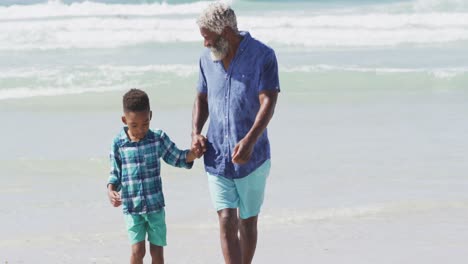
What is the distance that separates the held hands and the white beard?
1.49 ft

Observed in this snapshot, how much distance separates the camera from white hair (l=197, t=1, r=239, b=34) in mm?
4574

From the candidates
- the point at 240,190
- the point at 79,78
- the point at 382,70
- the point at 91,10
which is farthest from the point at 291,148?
the point at 91,10

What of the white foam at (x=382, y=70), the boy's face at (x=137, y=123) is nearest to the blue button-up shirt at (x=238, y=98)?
the boy's face at (x=137, y=123)

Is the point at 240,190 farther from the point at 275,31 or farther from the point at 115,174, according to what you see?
the point at 275,31

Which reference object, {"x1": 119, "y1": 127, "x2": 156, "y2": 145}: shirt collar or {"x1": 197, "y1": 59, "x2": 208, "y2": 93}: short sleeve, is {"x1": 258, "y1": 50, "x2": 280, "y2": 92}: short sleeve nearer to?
{"x1": 197, "y1": 59, "x2": 208, "y2": 93}: short sleeve

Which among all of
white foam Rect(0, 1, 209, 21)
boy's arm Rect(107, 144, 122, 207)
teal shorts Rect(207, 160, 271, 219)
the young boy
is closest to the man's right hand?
the young boy

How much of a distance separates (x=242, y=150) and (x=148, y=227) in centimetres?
67

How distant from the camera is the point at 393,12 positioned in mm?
29875

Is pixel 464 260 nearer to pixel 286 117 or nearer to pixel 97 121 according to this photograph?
pixel 286 117

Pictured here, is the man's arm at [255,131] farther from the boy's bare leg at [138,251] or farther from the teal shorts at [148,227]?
the boy's bare leg at [138,251]

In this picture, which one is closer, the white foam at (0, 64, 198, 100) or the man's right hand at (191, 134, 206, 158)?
the man's right hand at (191, 134, 206, 158)

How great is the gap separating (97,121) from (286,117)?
2.40 metres

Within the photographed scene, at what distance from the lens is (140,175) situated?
471cm

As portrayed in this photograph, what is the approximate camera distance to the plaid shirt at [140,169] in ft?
15.4
